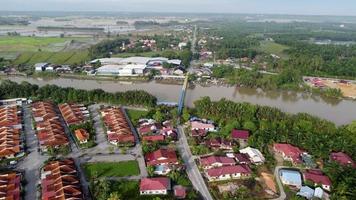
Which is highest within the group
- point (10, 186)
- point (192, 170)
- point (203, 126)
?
point (203, 126)

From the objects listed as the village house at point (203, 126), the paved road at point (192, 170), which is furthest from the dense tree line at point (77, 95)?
the paved road at point (192, 170)

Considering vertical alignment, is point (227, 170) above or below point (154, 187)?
above

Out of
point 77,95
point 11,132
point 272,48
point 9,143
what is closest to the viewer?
point 9,143

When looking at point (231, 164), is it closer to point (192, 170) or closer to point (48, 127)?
point (192, 170)

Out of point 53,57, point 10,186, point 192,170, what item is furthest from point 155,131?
point 53,57

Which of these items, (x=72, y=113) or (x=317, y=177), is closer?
(x=317, y=177)

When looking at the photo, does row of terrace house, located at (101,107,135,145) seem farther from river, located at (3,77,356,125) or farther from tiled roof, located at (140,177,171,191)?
river, located at (3,77,356,125)

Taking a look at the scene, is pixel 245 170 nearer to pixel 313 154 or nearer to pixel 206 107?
pixel 313 154
